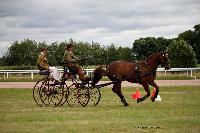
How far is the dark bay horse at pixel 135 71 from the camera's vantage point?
2002cm

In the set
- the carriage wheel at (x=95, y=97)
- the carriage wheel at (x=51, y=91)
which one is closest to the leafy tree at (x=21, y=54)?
the carriage wheel at (x=95, y=97)

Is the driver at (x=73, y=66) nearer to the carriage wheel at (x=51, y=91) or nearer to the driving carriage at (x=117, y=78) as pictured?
the driving carriage at (x=117, y=78)

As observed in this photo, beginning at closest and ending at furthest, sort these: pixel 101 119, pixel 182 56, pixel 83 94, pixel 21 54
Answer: pixel 101 119, pixel 83 94, pixel 182 56, pixel 21 54

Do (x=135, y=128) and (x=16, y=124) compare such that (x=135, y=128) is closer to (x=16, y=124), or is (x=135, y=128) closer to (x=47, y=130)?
(x=47, y=130)

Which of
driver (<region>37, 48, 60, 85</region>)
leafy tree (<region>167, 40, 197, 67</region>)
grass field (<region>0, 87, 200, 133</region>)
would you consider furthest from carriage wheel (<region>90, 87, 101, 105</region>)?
leafy tree (<region>167, 40, 197, 67</region>)

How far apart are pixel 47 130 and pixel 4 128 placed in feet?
3.92

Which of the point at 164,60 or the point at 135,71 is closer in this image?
the point at 135,71

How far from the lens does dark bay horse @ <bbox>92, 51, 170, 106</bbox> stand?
65.7 feet

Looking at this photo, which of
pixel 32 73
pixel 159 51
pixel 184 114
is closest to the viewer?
pixel 184 114

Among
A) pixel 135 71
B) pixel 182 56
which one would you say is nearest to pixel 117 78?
pixel 135 71

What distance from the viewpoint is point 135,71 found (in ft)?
65.7

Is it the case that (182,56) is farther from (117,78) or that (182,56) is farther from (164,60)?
(117,78)

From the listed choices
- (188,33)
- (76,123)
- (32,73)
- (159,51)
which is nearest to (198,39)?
(188,33)

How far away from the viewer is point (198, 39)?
96.4 m
